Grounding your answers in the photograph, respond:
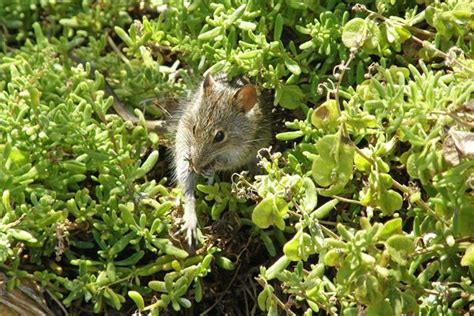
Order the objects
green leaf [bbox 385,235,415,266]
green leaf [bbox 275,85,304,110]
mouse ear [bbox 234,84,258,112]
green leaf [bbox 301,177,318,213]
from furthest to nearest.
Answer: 1. mouse ear [bbox 234,84,258,112]
2. green leaf [bbox 275,85,304,110]
3. green leaf [bbox 301,177,318,213]
4. green leaf [bbox 385,235,415,266]

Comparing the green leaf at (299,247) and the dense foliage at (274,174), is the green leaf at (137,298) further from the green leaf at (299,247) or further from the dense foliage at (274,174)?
the green leaf at (299,247)

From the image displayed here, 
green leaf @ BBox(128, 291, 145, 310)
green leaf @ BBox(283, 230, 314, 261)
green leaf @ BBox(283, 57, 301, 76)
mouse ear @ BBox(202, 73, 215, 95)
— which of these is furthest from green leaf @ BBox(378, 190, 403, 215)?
mouse ear @ BBox(202, 73, 215, 95)

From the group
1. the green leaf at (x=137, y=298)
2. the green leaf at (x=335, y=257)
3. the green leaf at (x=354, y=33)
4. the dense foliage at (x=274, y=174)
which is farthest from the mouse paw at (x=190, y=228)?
the green leaf at (x=354, y=33)

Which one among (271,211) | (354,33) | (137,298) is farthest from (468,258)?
(137,298)

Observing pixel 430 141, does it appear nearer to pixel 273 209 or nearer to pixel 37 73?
pixel 273 209

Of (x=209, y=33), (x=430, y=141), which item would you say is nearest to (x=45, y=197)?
(x=209, y=33)

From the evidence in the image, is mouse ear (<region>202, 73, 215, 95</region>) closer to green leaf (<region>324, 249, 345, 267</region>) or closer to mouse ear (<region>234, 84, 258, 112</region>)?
mouse ear (<region>234, 84, 258, 112</region>)
